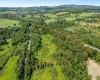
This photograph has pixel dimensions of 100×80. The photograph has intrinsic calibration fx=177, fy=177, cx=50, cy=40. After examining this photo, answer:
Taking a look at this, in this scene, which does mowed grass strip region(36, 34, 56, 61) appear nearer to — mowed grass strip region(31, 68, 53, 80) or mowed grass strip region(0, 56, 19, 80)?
mowed grass strip region(0, 56, 19, 80)

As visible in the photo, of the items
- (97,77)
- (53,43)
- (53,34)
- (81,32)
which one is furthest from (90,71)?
(81,32)

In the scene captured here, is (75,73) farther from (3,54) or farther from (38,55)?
(3,54)

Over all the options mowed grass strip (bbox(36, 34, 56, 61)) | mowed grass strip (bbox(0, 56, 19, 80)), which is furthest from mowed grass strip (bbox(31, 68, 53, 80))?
mowed grass strip (bbox(36, 34, 56, 61))

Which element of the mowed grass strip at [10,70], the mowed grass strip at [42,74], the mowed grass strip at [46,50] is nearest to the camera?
the mowed grass strip at [42,74]

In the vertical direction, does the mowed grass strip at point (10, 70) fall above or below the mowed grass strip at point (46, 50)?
below

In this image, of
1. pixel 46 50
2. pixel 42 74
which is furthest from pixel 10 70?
pixel 46 50

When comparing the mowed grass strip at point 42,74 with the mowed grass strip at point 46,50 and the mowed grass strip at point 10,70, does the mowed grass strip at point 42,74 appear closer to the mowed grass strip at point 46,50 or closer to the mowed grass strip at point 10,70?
the mowed grass strip at point 10,70

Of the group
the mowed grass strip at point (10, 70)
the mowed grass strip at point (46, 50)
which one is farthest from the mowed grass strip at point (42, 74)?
the mowed grass strip at point (46, 50)

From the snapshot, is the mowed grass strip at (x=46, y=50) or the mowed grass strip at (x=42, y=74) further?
the mowed grass strip at (x=46, y=50)

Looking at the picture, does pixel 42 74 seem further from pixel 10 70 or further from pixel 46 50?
pixel 46 50
